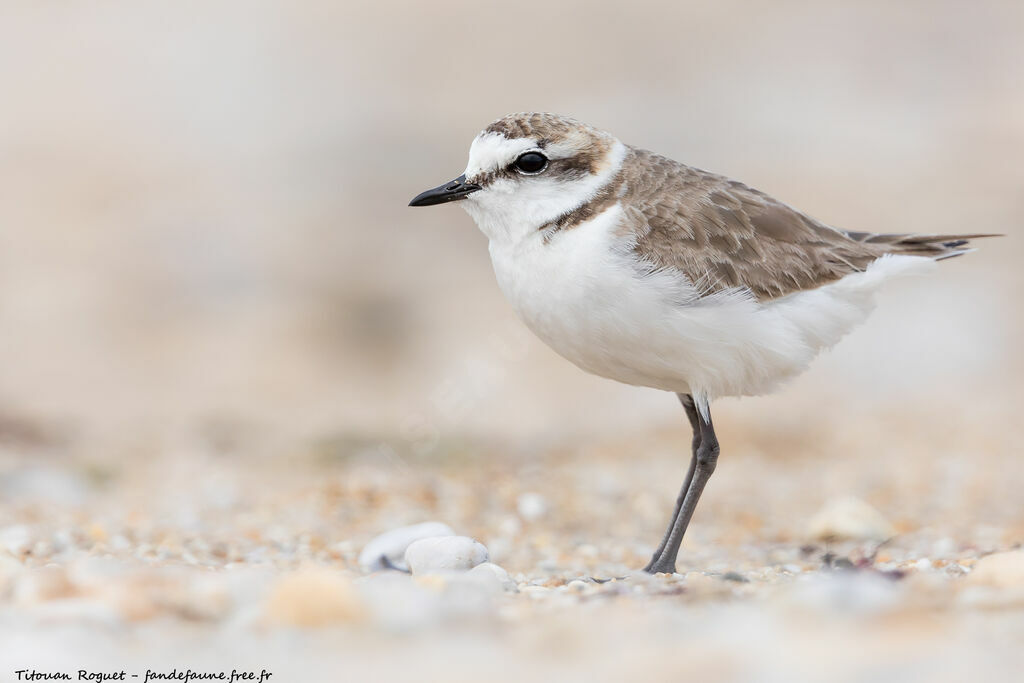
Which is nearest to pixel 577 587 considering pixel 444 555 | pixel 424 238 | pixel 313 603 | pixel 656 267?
pixel 444 555

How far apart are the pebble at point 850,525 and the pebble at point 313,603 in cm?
281

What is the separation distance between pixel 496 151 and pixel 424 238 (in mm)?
7372

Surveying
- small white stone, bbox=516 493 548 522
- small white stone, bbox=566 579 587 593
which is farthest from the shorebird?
small white stone, bbox=516 493 548 522

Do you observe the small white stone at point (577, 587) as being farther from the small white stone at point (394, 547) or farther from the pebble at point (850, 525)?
the pebble at point (850, 525)

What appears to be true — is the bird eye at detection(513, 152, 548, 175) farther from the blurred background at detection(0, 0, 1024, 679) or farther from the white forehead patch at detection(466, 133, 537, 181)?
the blurred background at detection(0, 0, 1024, 679)

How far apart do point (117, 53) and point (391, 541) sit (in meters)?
14.1

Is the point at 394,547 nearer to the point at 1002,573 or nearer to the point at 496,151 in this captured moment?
the point at 496,151

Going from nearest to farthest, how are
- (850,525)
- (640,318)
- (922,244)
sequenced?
(640,318)
(922,244)
(850,525)

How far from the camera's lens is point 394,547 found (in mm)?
4082

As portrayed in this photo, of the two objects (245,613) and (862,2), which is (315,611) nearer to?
(245,613)

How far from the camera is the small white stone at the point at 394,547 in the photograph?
4.05m

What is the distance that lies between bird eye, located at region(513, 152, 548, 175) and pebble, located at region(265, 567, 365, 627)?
1.85 meters

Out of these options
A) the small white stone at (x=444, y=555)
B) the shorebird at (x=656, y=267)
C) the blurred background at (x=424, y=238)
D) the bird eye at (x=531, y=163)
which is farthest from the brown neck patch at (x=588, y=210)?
the blurred background at (x=424, y=238)

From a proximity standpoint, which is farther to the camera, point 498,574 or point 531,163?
point 531,163
